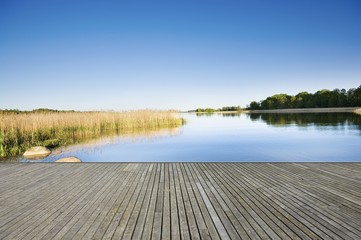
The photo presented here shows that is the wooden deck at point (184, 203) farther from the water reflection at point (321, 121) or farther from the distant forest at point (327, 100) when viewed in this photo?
the distant forest at point (327, 100)

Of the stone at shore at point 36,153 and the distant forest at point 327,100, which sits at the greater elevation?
the distant forest at point 327,100

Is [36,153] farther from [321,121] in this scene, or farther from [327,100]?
[327,100]

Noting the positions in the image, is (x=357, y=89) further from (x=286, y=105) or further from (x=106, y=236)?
(x=106, y=236)

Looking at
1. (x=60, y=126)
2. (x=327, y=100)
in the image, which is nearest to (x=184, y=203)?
(x=60, y=126)

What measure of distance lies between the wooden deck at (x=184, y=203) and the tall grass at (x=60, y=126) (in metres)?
7.35

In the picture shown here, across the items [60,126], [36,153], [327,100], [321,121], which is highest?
[327,100]

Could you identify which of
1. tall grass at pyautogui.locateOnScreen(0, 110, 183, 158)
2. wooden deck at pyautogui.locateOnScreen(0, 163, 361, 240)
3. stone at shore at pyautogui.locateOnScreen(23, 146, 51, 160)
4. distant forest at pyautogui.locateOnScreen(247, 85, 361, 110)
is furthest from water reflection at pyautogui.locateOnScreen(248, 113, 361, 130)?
distant forest at pyautogui.locateOnScreen(247, 85, 361, 110)

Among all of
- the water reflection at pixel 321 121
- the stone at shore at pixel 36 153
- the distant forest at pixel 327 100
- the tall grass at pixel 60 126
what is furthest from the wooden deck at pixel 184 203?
the distant forest at pixel 327 100

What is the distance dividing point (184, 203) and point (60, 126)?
592 inches

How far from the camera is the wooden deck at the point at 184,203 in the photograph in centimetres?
278

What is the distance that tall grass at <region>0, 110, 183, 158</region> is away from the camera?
39.0ft

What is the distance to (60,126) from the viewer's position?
16.1 metres

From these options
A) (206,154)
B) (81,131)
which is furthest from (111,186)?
(81,131)

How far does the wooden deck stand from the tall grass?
7.35m
